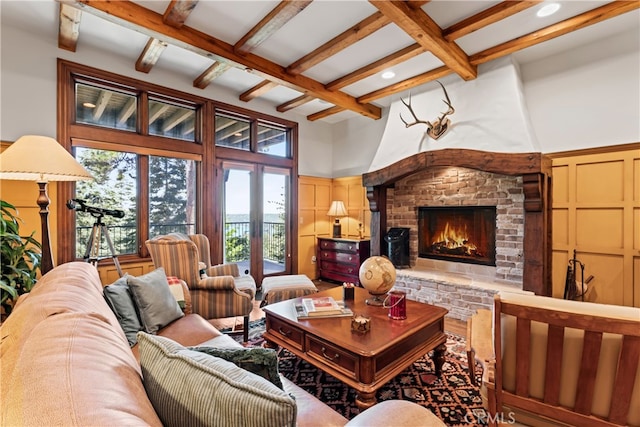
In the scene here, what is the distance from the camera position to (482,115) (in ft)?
10.9

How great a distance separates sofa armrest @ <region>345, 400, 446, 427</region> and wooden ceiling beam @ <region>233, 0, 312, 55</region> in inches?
107

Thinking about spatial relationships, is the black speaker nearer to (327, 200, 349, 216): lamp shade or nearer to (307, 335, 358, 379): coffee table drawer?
(327, 200, 349, 216): lamp shade

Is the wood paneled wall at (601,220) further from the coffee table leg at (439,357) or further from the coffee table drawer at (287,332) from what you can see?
the coffee table drawer at (287,332)

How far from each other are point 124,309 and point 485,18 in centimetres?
356

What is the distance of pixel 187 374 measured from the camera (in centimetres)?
72

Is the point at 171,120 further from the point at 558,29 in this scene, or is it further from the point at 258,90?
the point at 558,29

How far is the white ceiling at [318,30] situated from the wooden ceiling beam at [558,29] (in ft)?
0.17

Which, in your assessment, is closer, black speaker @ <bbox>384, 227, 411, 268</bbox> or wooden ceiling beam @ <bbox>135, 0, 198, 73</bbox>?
wooden ceiling beam @ <bbox>135, 0, 198, 73</bbox>

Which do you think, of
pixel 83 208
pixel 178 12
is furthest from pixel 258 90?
pixel 83 208

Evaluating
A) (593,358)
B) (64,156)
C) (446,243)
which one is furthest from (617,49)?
(64,156)

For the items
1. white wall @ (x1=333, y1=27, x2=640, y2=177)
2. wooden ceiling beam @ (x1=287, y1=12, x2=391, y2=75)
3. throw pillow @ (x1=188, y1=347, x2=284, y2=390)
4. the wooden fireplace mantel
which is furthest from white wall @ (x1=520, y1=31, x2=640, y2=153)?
throw pillow @ (x1=188, y1=347, x2=284, y2=390)

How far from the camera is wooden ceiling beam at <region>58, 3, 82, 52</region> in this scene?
97.3 inches

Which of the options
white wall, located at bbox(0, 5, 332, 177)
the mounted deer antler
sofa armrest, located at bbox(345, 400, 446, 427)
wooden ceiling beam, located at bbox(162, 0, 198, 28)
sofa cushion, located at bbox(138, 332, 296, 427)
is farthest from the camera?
the mounted deer antler

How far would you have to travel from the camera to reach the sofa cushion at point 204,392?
616 millimetres
